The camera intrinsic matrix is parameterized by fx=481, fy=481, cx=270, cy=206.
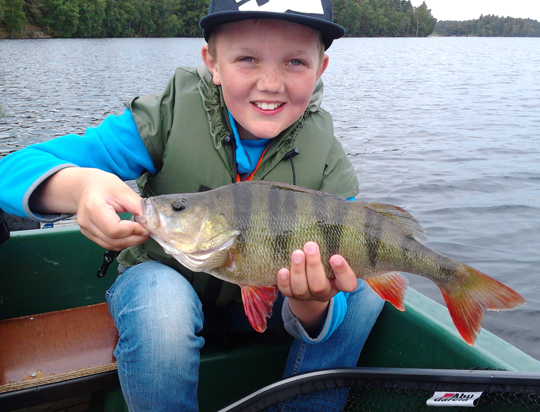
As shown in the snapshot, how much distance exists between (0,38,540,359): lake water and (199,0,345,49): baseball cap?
13.1ft

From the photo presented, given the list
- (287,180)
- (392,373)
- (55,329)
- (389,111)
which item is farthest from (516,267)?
(389,111)

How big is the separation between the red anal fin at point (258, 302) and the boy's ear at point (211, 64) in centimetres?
116

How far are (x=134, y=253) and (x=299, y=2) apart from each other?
60.6 inches

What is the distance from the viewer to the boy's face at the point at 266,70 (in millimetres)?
2357

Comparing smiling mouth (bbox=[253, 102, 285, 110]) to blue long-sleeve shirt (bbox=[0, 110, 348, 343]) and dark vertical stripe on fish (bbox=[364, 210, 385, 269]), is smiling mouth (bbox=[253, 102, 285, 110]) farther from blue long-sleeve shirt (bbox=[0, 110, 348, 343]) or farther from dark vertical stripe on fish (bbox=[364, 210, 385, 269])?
dark vertical stripe on fish (bbox=[364, 210, 385, 269])

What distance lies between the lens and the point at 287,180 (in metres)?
2.72

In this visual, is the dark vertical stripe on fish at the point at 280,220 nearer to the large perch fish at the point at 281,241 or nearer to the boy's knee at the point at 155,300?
the large perch fish at the point at 281,241

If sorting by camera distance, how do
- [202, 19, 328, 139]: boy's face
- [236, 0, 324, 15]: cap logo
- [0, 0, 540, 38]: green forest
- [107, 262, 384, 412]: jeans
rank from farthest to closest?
1. [0, 0, 540, 38]: green forest
2. [202, 19, 328, 139]: boy's face
3. [236, 0, 324, 15]: cap logo
4. [107, 262, 384, 412]: jeans

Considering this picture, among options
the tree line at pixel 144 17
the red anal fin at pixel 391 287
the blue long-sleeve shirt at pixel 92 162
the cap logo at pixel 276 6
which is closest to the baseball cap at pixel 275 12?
the cap logo at pixel 276 6

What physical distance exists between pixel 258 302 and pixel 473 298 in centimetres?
95

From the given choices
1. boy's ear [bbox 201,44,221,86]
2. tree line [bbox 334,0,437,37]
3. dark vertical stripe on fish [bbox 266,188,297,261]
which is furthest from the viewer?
tree line [bbox 334,0,437,37]

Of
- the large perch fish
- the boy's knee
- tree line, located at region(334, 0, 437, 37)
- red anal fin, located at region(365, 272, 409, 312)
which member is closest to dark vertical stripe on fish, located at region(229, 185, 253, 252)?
the large perch fish

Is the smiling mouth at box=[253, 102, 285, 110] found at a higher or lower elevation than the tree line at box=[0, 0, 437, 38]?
lower

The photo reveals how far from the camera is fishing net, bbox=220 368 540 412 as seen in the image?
1701mm
